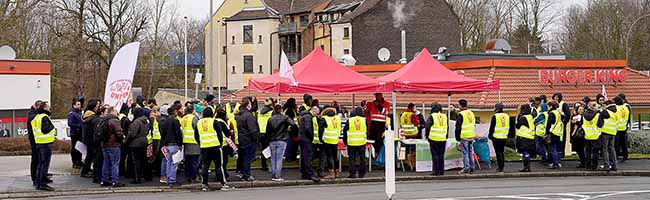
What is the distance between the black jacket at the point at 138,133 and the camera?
56.0ft

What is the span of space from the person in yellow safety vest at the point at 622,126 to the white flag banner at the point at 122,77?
11.6 m

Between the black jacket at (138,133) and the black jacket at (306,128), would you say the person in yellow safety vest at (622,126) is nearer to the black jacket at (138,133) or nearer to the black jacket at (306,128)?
the black jacket at (306,128)

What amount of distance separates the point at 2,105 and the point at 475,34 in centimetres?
4696

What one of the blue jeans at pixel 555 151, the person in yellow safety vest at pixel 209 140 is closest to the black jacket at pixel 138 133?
the person in yellow safety vest at pixel 209 140

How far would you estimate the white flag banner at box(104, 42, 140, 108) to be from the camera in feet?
58.3

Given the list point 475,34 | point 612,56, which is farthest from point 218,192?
point 475,34

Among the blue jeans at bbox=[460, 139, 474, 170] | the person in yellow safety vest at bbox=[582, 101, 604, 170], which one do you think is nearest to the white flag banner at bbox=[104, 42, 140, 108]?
the blue jeans at bbox=[460, 139, 474, 170]

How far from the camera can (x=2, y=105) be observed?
31.3 metres

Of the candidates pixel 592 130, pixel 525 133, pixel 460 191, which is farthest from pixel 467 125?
pixel 592 130

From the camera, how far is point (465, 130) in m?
19.4

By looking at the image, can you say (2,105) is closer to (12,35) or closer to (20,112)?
(20,112)

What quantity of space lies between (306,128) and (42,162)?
5414 millimetres

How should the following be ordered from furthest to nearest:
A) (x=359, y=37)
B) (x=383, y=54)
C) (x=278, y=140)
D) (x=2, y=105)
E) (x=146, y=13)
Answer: (x=359, y=37)
(x=146, y=13)
(x=383, y=54)
(x=2, y=105)
(x=278, y=140)

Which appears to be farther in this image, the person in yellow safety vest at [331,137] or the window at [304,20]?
the window at [304,20]
